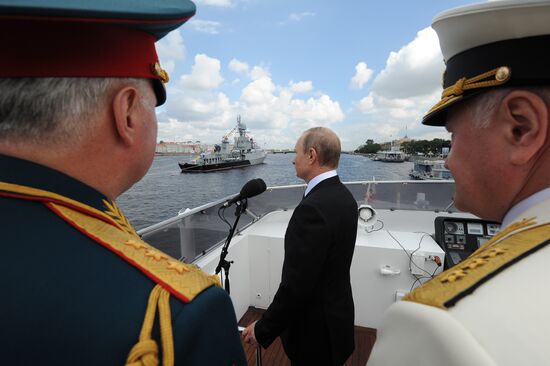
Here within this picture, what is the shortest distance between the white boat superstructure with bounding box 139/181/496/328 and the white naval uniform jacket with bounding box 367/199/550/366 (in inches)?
90.7

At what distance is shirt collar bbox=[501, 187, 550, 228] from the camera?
2.46 ft

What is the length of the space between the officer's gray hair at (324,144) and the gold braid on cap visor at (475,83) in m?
1.19

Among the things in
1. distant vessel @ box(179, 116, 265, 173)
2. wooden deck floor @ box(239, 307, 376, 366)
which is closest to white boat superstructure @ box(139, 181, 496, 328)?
wooden deck floor @ box(239, 307, 376, 366)

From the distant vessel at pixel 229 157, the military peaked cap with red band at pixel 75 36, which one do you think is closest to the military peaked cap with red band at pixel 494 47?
the military peaked cap with red band at pixel 75 36

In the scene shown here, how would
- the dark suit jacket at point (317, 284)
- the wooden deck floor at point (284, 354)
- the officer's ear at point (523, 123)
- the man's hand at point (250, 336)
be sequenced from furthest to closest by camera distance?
the wooden deck floor at point (284, 354)
the man's hand at point (250, 336)
the dark suit jacket at point (317, 284)
the officer's ear at point (523, 123)

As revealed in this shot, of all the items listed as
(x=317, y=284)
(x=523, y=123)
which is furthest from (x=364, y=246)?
(x=523, y=123)

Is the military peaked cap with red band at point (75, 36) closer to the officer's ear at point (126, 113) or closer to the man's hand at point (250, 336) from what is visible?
the officer's ear at point (126, 113)

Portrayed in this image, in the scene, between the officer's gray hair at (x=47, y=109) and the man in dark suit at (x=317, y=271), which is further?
the man in dark suit at (x=317, y=271)

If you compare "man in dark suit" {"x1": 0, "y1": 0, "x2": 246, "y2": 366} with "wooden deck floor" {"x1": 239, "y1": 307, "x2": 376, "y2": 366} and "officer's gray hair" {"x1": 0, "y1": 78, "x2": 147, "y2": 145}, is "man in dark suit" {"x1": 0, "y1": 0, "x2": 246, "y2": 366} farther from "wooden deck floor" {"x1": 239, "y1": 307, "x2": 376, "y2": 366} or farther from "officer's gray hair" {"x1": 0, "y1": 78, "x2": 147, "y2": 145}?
"wooden deck floor" {"x1": 239, "y1": 307, "x2": 376, "y2": 366}

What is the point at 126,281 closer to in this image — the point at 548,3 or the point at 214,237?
the point at 548,3

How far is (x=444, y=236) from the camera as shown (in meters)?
3.48

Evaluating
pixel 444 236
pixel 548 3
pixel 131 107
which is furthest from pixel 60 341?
pixel 444 236

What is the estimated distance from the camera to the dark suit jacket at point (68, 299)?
0.50 m

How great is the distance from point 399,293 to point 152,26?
397cm
